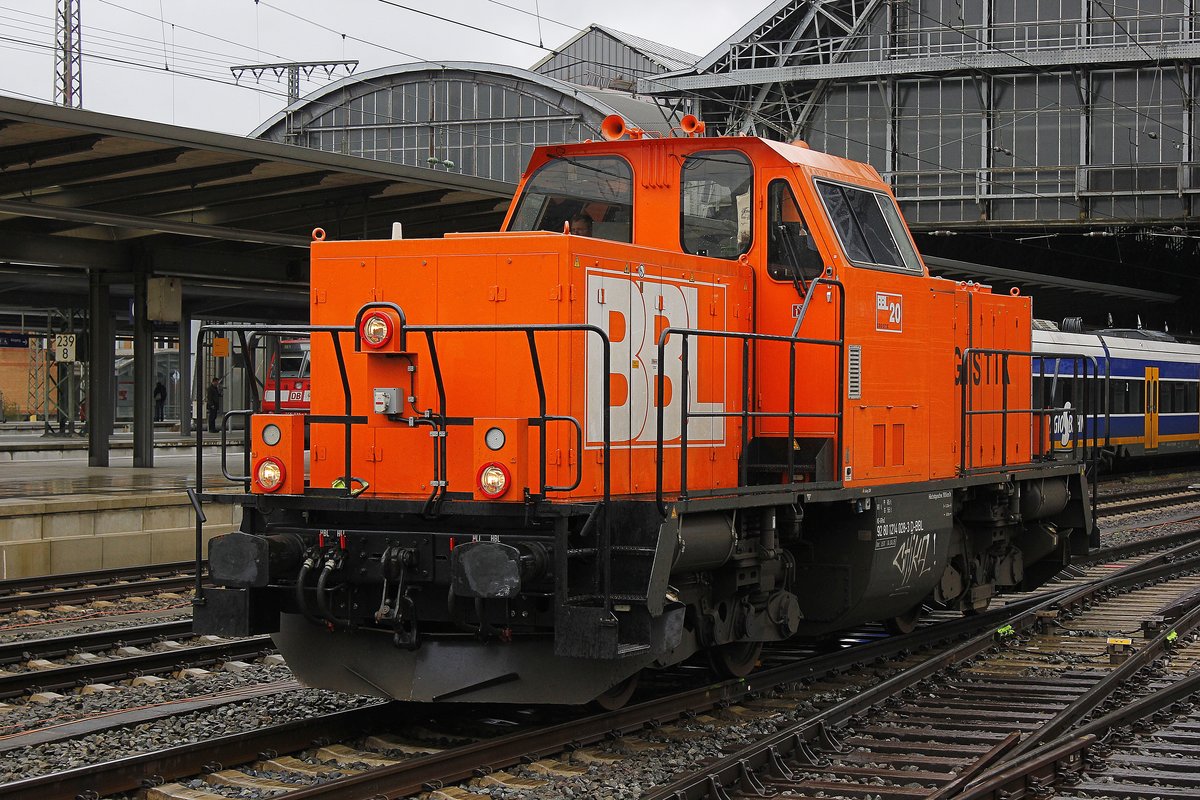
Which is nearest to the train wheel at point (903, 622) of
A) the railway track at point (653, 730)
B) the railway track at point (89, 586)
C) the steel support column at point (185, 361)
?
the railway track at point (653, 730)

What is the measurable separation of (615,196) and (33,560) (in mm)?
8514

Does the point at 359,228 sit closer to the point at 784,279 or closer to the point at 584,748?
the point at 784,279

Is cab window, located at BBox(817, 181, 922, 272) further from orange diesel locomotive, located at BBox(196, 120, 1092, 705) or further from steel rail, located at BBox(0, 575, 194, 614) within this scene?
steel rail, located at BBox(0, 575, 194, 614)

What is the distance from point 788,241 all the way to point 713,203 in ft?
1.69

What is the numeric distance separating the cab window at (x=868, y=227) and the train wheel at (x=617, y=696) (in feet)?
9.57

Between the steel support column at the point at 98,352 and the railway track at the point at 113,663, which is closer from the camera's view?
the railway track at the point at 113,663

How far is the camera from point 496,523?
21.7 ft

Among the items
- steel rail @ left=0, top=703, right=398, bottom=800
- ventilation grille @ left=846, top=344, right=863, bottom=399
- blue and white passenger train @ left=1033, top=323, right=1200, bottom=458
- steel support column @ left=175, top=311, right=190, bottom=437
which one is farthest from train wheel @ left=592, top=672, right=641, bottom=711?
steel support column @ left=175, top=311, right=190, bottom=437

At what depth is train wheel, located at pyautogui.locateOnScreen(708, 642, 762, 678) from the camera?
26.6 feet

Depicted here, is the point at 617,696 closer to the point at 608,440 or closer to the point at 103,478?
the point at 608,440

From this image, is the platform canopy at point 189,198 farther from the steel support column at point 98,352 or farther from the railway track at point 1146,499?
the railway track at point 1146,499

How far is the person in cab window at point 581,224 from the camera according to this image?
27.6 feet

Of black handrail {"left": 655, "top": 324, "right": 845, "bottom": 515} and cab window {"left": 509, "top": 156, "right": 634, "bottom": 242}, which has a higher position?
cab window {"left": 509, "top": 156, "right": 634, "bottom": 242}

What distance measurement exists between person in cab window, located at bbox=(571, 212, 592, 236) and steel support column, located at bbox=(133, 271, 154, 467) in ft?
41.9
